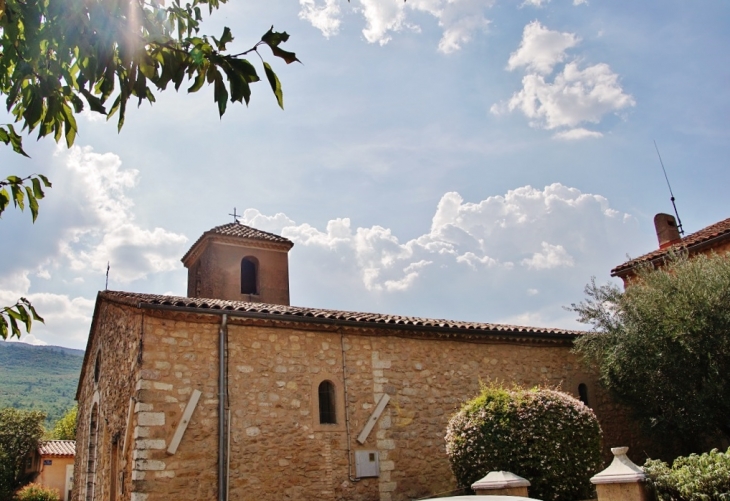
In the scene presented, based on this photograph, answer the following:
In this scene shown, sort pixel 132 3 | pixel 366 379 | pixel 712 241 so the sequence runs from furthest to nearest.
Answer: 1. pixel 712 241
2. pixel 366 379
3. pixel 132 3

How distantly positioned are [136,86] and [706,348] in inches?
520

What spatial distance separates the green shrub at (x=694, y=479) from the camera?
8.20 metres

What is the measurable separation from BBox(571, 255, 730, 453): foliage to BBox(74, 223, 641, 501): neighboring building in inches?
91.8

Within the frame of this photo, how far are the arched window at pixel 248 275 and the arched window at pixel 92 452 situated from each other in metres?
6.20

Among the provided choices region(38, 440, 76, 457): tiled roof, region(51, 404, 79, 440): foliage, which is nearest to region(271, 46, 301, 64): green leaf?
region(38, 440, 76, 457): tiled roof

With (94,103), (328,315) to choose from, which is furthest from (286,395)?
(94,103)

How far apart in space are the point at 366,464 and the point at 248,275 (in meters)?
10.4

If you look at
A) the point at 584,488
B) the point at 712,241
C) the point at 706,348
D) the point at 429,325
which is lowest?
the point at 584,488

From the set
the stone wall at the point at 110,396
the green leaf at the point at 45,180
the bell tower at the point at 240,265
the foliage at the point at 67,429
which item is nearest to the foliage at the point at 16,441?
the foliage at the point at 67,429

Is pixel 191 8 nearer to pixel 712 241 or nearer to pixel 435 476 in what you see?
pixel 435 476

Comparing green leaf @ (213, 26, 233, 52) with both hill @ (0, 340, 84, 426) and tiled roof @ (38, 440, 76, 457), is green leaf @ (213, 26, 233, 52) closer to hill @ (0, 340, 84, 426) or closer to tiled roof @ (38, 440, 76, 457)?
tiled roof @ (38, 440, 76, 457)

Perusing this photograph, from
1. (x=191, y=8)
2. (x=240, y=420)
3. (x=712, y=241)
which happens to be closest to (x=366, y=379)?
(x=240, y=420)

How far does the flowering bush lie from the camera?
35.8 ft

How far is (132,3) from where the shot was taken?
3027 mm
